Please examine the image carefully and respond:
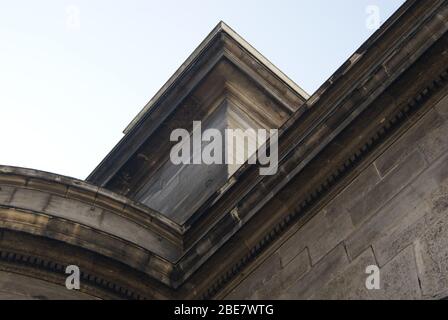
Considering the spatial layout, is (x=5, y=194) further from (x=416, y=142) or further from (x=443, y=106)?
(x=443, y=106)

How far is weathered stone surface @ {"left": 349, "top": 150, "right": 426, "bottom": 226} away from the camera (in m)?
7.53

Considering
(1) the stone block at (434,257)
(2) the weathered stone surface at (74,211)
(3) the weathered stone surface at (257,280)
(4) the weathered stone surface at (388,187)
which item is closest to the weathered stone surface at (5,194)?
(2) the weathered stone surface at (74,211)

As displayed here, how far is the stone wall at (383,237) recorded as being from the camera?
22.4 feet

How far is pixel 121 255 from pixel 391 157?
10.7ft

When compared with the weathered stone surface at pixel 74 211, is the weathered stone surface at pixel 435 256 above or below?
below

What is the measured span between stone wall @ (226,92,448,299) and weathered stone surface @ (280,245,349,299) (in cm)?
1

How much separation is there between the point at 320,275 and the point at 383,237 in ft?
2.74

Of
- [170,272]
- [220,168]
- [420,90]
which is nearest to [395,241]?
[420,90]

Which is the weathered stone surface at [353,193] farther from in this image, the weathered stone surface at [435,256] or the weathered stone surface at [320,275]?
the weathered stone surface at [435,256]

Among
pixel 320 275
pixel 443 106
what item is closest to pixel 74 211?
pixel 320 275

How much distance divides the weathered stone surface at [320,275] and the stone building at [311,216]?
0.05ft

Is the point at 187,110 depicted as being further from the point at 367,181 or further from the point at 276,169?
the point at 367,181

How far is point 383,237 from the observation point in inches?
290
